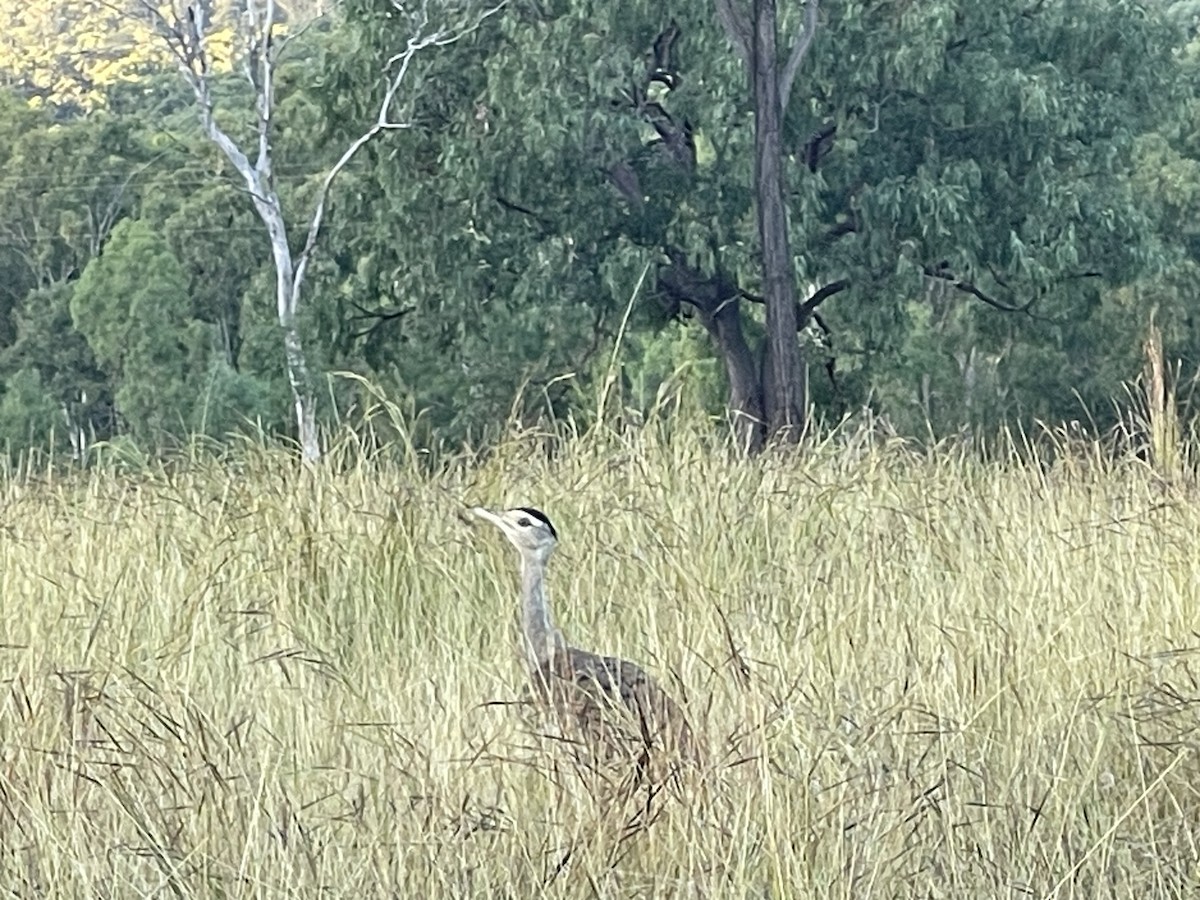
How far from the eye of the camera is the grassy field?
2.92 m

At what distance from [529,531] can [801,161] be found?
1876 centimetres

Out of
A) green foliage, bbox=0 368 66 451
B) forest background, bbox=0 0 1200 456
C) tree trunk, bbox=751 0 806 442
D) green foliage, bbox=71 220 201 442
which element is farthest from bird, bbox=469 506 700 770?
green foliage, bbox=71 220 201 442

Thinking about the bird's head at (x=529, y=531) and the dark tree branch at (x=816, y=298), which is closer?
the bird's head at (x=529, y=531)

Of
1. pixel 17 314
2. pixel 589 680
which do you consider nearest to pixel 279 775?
pixel 589 680

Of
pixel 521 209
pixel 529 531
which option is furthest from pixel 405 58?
pixel 529 531

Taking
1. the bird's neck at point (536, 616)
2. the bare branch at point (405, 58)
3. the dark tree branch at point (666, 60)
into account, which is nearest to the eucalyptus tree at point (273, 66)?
the bare branch at point (405, 58)

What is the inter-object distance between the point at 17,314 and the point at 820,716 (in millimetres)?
46657

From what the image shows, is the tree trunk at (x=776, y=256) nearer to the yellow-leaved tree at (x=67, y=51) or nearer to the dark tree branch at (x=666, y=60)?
the dark tree branch at (x=666, y=60)

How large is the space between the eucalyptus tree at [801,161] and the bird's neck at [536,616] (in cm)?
1748

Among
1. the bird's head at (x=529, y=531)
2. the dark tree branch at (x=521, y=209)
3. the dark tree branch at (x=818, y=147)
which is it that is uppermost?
the bird's head at (x=529, y=531)

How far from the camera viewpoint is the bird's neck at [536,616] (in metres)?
4.27

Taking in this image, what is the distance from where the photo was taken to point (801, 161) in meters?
23.0

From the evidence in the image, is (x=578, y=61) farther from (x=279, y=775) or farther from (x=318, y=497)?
(x=279, y=775)

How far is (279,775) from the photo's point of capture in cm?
334
